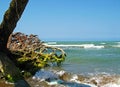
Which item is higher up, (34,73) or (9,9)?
(9,9)

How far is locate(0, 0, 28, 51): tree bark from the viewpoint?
9.23 m

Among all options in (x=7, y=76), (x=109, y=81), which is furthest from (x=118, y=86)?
(x=7, y=76)

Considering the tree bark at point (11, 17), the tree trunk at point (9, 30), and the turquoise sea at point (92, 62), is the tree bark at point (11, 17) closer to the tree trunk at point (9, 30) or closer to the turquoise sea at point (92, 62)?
the tree trunk at point (9, 30)

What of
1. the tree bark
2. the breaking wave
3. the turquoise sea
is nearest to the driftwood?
the breaking wave

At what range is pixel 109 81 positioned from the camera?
1333 centimetres

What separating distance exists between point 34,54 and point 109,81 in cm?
376

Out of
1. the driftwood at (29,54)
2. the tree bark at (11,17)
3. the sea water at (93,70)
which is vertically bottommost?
the sea water at (93,70)

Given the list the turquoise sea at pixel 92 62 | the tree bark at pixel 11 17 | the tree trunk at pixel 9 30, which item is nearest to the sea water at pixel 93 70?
the turquoise sea at pixel 92 62

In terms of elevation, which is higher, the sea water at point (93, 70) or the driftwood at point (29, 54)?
the driftwood at point (29, 54)

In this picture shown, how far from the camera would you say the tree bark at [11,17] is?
923cm

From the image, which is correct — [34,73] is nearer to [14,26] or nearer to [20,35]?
[14,26]

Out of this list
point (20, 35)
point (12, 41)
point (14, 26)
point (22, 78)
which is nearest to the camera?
point (14, 26)

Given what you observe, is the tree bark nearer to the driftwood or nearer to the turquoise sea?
the driftwood

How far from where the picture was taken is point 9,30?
1015 centimetres
